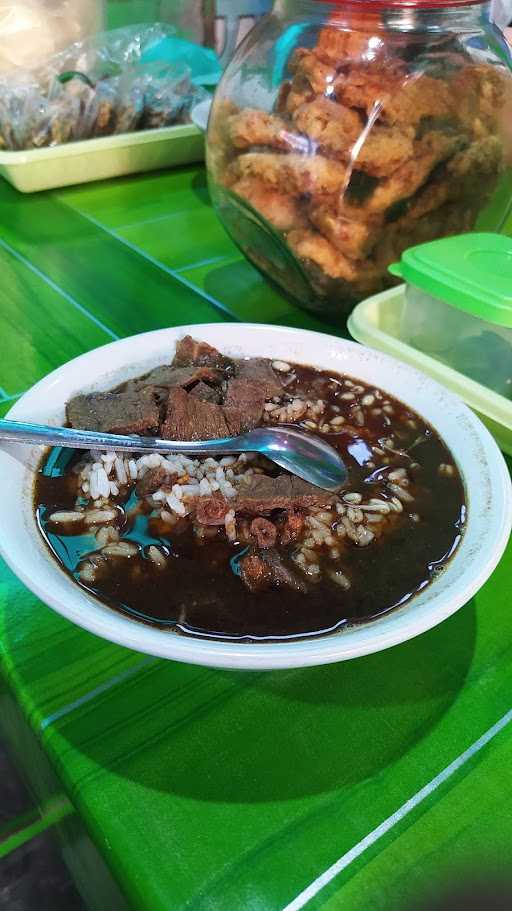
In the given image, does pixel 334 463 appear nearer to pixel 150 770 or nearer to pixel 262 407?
pixel 262 407

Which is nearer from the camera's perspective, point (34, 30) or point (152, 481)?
point (152, 481)

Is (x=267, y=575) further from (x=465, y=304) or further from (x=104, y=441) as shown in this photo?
(x=465, y=304)

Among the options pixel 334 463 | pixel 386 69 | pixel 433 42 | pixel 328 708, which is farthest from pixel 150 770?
pixel 433 42

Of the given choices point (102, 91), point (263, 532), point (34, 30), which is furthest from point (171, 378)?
point (34, 30)

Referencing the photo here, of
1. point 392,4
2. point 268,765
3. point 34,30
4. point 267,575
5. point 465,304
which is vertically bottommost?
point 268,765

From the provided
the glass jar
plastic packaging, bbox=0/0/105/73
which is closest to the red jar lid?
the glass jar

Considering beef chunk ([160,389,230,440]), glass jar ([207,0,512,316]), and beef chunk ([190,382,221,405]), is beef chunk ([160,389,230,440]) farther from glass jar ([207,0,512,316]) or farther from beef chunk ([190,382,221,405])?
glass jar ([207,0,512,316])

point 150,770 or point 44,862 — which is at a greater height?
point 150,770
